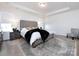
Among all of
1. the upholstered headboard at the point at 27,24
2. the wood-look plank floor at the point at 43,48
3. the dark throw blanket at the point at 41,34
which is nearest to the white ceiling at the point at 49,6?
the upholstered headboard at the point at 27,24

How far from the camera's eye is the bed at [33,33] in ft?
6.73

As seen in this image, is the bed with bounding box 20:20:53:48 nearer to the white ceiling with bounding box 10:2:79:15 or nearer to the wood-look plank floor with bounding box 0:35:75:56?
the wood-look plank floor with bounding box 0:35:75:56

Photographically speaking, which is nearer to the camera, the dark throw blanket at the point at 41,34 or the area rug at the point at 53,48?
the area rug at the point at 53,48

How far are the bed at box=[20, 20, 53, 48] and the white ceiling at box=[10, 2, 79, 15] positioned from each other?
0.30 m

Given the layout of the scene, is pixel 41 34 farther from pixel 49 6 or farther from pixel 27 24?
pixel 49 6

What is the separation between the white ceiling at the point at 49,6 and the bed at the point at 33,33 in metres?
0.30

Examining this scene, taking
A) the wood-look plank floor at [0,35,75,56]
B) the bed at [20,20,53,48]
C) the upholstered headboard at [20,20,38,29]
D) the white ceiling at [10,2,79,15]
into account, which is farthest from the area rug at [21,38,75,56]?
the white ceiling at [10,2,79,15]

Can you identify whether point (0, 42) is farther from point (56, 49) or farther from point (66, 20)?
point (66, 20)

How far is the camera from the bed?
6.73 feet

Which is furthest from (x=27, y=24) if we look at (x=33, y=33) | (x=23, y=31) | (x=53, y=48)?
(x=53, y=48)

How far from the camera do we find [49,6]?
6.40 ft

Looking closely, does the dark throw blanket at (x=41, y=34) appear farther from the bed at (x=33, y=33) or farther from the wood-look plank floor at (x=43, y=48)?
the wood-look plank floor at (x=43, y=48)

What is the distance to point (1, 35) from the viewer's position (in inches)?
76.5

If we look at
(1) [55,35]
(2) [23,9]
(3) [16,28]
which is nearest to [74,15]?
(1) [55,35]
